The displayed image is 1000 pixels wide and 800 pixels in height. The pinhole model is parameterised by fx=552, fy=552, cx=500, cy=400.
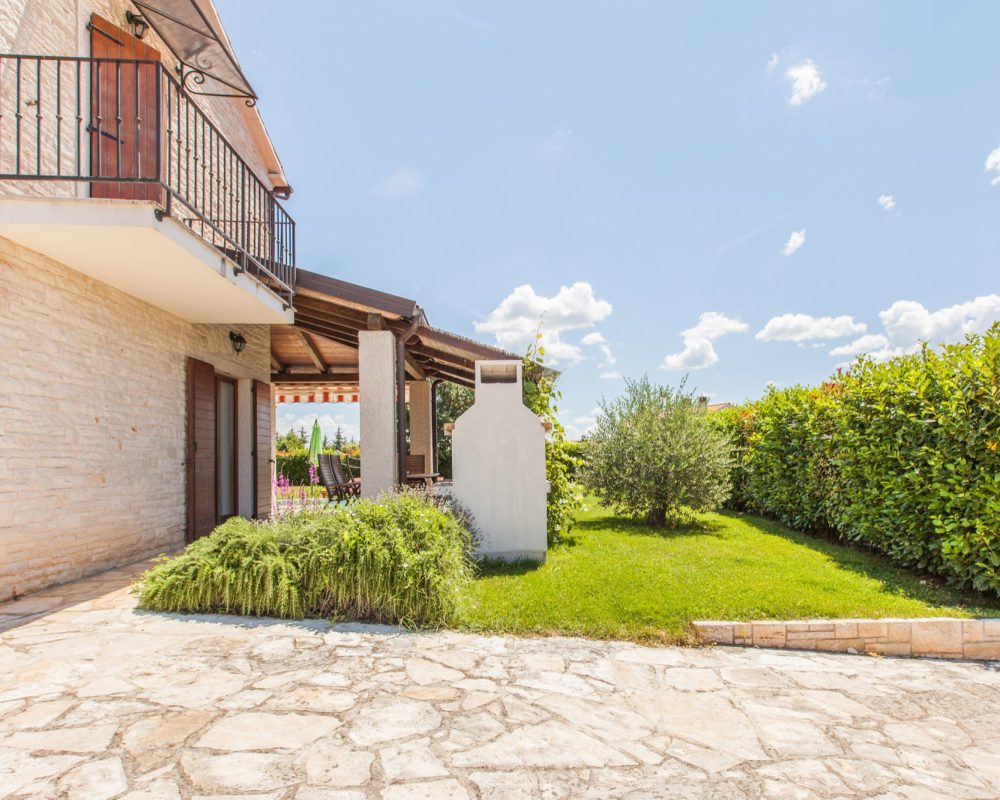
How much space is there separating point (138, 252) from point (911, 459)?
9801 mm

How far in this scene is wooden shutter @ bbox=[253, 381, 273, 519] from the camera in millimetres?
11961

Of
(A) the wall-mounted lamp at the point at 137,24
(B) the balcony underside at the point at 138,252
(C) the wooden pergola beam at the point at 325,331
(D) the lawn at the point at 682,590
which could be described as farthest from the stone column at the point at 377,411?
(A) the wall-mounted lamp at the point at 137,24

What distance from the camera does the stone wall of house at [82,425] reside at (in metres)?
5.82

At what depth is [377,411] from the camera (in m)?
8.98

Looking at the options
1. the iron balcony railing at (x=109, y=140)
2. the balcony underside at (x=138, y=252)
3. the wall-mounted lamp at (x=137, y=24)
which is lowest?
the balcony underside at (x=138, y=252)

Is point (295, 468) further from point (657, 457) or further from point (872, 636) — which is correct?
point (872, 636)

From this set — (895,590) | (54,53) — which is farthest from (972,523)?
(54,53)

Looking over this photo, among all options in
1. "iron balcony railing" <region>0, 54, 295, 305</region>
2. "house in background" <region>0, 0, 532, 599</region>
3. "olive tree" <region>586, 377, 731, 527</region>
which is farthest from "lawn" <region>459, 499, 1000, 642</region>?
"iron balcony railing" <region>0, 54, 295, 305</region>

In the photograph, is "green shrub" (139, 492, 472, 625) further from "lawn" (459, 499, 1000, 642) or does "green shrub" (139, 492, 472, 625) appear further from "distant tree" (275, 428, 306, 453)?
"distant tree" (275, 428, 306, 453)

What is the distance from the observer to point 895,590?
21.2 ft

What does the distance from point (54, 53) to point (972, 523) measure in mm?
12039

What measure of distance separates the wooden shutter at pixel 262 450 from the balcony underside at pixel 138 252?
379 cm

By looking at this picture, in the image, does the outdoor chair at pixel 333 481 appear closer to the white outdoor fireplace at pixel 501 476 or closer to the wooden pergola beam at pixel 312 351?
the wooden pergola beam at pixel 312 351

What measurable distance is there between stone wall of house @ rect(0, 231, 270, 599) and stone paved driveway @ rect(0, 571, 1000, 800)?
1563 mm
